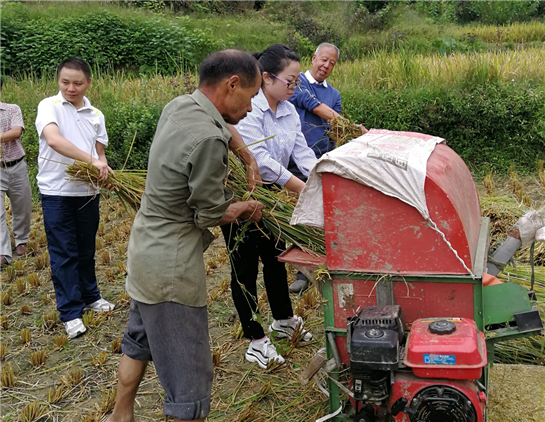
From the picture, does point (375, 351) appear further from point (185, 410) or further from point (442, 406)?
point (185, 410)

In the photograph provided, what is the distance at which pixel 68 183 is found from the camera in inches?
156

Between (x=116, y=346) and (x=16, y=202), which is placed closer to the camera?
(x=116, y=346)

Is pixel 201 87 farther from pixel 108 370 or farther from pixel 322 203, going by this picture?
pixel 108 370

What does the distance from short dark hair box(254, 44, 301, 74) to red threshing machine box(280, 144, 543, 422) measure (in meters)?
1.09

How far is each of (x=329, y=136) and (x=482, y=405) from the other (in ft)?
7.41

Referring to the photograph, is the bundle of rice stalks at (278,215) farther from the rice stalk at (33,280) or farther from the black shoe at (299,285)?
the rice stalk at (33,280)

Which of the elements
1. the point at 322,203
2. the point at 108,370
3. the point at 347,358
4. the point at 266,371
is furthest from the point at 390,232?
the point at 108,370

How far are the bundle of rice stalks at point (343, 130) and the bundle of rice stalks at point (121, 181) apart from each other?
53.1 inches

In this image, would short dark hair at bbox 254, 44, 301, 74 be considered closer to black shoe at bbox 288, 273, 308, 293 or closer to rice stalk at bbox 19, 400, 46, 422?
black shoe at bbox 288, 273, 308, 293

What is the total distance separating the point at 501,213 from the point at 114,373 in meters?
3.78

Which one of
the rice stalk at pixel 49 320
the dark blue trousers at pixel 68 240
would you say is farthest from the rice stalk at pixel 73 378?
the rice stalk at pixel 49 320

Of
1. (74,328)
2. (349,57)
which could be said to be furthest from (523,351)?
(349,57)

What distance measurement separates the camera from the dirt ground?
3119 millimetres

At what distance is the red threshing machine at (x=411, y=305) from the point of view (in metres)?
2.20
